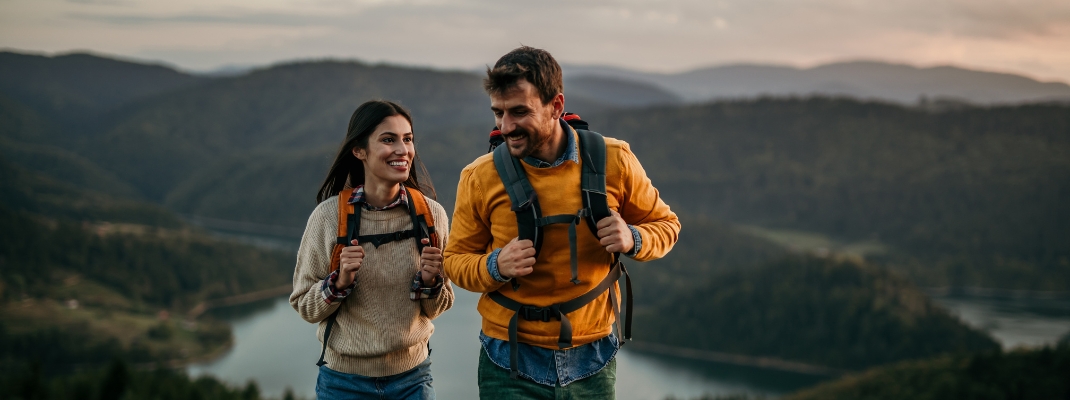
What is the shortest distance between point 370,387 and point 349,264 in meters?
0.77

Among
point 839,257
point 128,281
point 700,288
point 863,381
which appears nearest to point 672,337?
point 700,288

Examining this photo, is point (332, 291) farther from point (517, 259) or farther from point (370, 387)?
point (517, 259)

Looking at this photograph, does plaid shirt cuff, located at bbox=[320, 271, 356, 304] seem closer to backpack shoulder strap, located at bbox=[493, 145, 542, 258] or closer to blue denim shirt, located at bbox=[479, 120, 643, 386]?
blue denim shirt, located at bbox=[479, 120, 643, 386]

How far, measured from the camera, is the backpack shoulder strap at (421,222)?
465cm

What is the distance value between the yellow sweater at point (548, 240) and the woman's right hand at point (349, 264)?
1.49ft

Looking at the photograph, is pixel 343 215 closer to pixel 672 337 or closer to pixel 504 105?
pixel 504 105

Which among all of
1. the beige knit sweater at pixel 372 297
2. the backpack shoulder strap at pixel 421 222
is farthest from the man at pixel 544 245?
the beige knit sweater at pixel 372 297

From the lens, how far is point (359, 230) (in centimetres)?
462

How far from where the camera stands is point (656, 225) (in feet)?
14.1

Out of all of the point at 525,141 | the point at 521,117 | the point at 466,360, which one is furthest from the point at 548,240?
the point at 466,360

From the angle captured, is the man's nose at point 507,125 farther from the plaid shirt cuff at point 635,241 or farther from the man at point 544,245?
the plaid shirt cuff at point 635,241

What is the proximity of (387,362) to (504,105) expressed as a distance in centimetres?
158

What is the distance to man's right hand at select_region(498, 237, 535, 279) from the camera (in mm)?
3908

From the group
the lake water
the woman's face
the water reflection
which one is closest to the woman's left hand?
the woman's face
